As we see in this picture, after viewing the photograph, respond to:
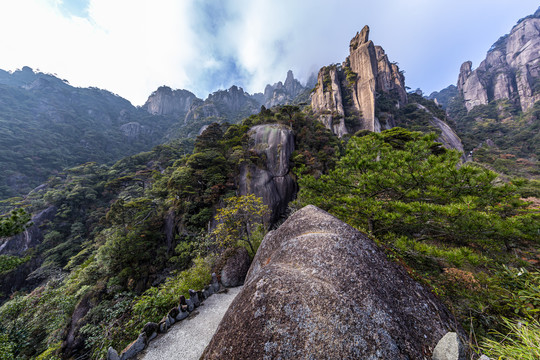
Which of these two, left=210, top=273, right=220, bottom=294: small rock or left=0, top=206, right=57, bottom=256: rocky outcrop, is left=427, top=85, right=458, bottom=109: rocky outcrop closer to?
left=210, top=273, right=220, bottom=294: small rock

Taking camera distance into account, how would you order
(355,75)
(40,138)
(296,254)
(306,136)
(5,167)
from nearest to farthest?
(296,254) < (306,136) < (5,167) < (355,75) < (40,138)

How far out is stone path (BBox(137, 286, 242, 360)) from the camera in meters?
3.52

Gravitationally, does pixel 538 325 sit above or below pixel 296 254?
below

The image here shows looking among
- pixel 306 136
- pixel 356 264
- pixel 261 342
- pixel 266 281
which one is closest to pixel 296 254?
pixel 266 281

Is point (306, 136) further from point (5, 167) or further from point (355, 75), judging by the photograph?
point (5, 167)

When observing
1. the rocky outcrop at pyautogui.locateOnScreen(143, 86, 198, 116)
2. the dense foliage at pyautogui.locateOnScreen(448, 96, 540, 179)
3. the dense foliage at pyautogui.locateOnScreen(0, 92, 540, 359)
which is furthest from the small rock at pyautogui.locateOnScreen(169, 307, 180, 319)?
the rocky outcrop at pyautogui.locateOnScreen(143, 86, 198, 116)

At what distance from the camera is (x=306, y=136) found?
16344 mm

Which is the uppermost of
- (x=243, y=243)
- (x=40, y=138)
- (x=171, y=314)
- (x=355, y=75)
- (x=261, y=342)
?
(x=355, y=75)

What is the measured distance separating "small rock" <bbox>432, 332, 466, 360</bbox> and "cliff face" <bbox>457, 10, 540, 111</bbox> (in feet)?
227

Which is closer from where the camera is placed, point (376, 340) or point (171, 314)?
point (376, 340)

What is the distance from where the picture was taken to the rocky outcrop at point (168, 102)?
6625cm

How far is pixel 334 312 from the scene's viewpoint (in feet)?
7.34

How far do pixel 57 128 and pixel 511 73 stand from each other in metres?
117

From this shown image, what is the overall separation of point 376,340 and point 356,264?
0.96 meters
